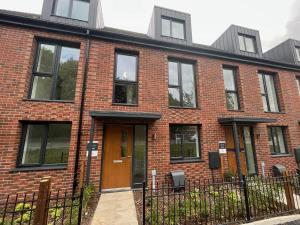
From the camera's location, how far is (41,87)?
20.0 ft

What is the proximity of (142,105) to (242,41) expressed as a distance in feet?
25.8

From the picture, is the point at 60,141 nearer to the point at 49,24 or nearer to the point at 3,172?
the point at 3,172

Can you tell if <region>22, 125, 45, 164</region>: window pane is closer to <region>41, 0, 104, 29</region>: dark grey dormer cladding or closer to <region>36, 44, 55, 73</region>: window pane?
<region>36, 44, 55, 73</region>: window pane

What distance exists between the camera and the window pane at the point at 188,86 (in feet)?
25.4

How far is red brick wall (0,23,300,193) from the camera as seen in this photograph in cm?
541

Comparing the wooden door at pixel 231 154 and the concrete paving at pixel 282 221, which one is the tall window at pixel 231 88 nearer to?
the wooden door at pixel 231 154

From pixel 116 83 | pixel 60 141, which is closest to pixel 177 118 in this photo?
pixel 116 83

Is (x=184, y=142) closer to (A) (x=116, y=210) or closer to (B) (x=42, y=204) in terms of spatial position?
(A) (x=116, y=210)

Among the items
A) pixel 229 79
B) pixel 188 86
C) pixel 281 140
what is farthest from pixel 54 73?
pixel 281 140

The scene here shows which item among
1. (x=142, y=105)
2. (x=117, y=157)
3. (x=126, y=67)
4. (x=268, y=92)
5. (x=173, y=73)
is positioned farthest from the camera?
(x=268, y=92)

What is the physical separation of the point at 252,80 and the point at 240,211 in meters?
7.03

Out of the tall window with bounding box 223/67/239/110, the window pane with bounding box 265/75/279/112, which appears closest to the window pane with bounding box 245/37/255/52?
the window pane with bounding box 265/75/279/112

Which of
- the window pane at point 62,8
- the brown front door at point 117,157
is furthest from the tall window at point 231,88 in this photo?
the window pane at point 62,8

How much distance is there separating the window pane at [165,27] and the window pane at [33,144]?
23.5ft
